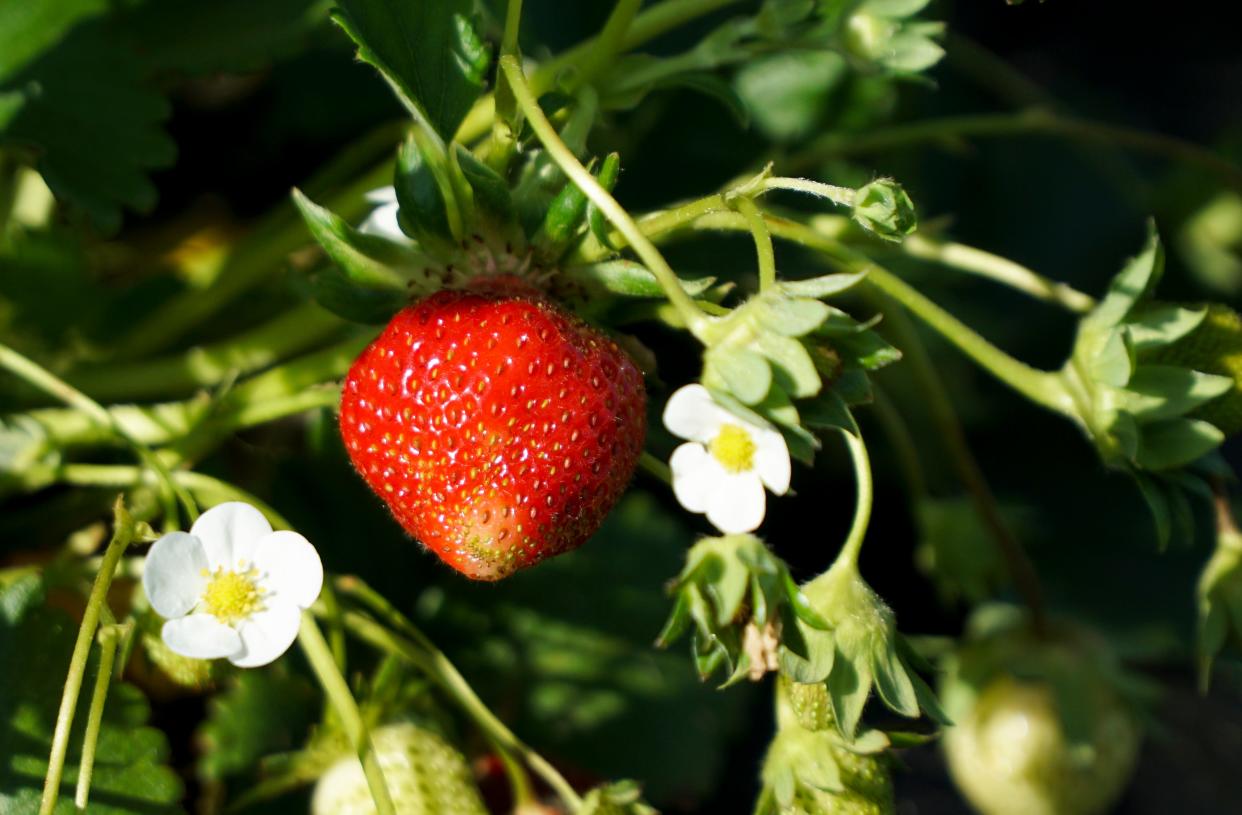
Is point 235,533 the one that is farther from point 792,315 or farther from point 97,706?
point 792,315

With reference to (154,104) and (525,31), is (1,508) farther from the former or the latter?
(525,31)

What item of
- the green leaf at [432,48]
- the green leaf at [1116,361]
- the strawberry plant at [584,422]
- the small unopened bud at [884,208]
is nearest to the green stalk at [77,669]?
the strawberry plant at [584,422]

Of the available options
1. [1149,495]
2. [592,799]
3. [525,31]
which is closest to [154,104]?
[525,31]

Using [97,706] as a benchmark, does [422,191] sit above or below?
above

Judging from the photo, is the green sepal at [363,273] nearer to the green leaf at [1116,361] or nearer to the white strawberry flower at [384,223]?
the white strawberry flower at [384,223]

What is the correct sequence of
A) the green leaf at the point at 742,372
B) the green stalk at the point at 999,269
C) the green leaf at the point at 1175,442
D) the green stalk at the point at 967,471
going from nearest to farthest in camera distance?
the green leaf at the point at 742,372 < the green leaf at the point at 1175,442 < the green stalk at the point at 999,269 < the green stalk at the point at 967,471

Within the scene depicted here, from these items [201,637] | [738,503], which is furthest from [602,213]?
[201,637]

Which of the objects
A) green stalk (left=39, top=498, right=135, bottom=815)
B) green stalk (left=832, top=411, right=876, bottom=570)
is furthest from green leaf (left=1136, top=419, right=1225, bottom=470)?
green stalk (left=39, top=498, right=135, bottom=815)
